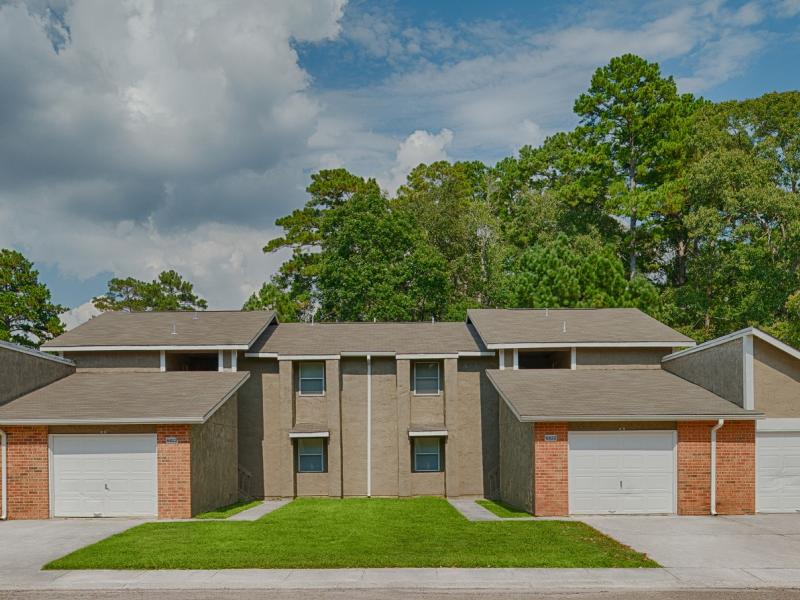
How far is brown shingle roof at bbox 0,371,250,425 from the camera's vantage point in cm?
1909

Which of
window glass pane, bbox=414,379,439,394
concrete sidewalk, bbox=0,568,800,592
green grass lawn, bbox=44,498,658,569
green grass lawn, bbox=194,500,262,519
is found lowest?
green grass lawn, bbox=194,500,262,519

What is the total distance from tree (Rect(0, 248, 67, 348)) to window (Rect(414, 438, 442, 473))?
1248 inches

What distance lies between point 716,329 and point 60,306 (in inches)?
1660

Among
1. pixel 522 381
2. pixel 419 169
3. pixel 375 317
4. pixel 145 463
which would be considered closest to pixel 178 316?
pixel 145 463

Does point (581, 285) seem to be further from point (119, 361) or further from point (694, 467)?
point (119, 361)

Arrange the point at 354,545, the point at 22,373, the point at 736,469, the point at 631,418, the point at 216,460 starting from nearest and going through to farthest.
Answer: the point at 354,545 < the point at 631,418 < the point at 736,469 < the point at 22,373 < the point at 216,460

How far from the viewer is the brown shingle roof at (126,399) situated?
1909 cm

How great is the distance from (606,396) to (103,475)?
14.2m

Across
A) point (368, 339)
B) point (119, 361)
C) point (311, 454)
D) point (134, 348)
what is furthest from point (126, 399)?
point (368, 339)

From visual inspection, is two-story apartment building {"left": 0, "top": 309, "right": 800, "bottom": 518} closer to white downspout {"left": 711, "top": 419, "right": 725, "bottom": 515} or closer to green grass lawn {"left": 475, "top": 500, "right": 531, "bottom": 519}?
white downspout {"left": 711, "top": 419, "right": 725, "bottom": 515}

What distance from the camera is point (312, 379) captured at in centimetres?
2533

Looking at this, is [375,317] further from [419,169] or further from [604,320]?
[419,169]

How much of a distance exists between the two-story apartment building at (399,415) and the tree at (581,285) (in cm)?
901

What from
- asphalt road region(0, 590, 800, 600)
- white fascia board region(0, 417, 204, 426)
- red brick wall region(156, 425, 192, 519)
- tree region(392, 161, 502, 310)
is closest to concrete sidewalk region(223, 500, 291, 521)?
red brick wall region(156, 425, 192, 519)
